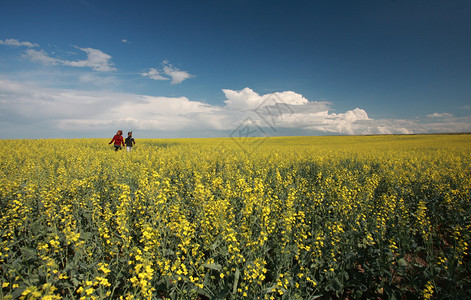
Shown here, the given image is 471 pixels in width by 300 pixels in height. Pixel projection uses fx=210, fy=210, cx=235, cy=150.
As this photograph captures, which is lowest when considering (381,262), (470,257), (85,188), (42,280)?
(470,257)

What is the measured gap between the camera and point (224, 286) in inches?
127

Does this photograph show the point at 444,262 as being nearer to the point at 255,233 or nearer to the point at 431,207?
the point at 255,233

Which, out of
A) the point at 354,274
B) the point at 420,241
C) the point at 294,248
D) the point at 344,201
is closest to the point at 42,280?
the point at 294,248

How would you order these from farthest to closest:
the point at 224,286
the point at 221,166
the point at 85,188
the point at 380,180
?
the point at 221,166 → the point at 380,180 → the point at 85,188 → the point at 224,286

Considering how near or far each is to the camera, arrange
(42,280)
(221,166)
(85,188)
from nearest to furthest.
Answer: (42,280) < (85,188) < (221,166)

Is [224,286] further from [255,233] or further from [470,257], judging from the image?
[470,257]

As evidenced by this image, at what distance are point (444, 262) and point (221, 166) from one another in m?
8.82

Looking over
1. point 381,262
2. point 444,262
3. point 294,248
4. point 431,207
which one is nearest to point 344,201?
point 381,262

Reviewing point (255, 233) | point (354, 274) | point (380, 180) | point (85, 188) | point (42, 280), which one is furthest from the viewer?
point (380, 180)

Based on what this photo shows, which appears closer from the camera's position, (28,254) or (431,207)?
(28,254)

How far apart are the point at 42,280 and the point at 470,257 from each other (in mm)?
8696

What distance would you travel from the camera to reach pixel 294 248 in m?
3.60


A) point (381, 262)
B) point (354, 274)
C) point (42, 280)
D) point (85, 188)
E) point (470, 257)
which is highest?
point (85, 188)

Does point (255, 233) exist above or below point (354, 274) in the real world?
above
